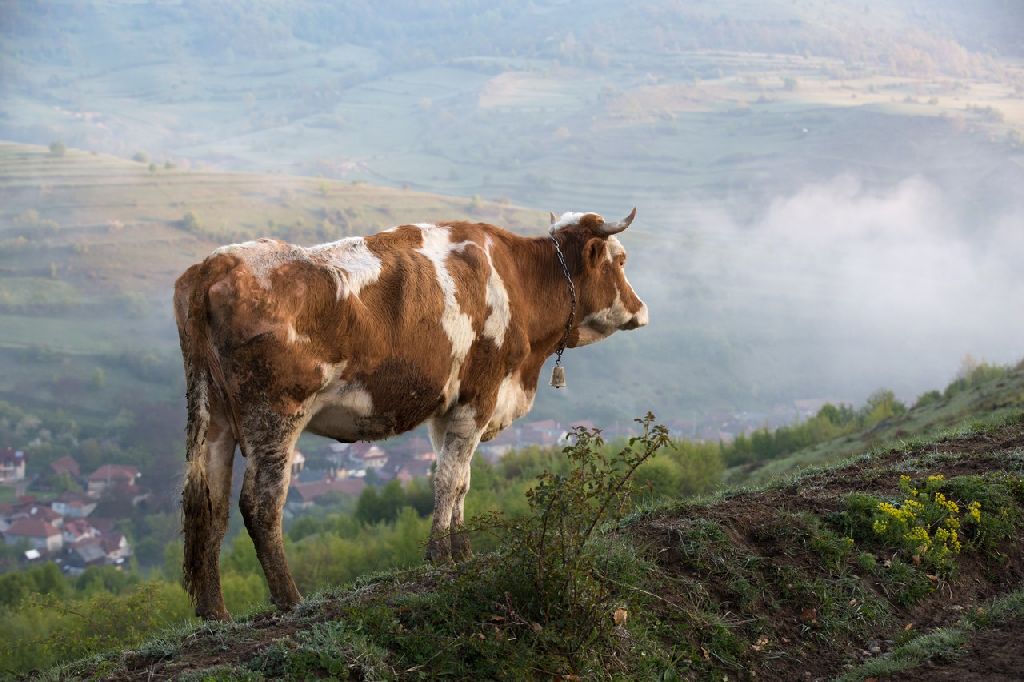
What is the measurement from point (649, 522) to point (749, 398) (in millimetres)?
190522

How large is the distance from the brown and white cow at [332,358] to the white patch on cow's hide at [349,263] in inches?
0.6

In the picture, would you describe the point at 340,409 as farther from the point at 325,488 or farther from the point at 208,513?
the point at 325,488

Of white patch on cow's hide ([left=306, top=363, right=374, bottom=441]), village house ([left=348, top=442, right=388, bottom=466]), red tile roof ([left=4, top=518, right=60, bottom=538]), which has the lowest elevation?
red tile roof ([left=4, top=518, right=60, bottom=538])

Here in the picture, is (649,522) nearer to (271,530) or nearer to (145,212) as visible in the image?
(271,530)

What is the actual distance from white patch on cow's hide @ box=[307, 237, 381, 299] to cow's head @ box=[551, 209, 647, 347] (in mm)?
2795

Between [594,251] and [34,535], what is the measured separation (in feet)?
329

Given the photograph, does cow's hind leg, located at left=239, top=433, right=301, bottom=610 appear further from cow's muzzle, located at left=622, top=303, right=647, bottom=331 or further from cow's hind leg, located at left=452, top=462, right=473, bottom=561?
cow's muzzle, located at left=622, top=303, right=647, bottom=331

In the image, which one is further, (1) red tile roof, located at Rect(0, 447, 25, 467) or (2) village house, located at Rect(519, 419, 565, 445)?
(1) red tile roof, located at Rect(0, 447, 25, 467)

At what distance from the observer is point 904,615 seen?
8.75m

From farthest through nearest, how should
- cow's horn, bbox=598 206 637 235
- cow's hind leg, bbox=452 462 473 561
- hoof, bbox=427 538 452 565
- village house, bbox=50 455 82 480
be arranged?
village house, bbox=50 455 82 480 → cow's horn, bbox=598 206 637 235 → cow's hind leg, bbox=452 462 473 561 → hoof, bbox=427 538 452 565

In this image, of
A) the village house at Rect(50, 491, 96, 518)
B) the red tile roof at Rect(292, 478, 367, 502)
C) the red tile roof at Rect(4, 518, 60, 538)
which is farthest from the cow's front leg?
the village house at Rect(50, 491, 96, 518)

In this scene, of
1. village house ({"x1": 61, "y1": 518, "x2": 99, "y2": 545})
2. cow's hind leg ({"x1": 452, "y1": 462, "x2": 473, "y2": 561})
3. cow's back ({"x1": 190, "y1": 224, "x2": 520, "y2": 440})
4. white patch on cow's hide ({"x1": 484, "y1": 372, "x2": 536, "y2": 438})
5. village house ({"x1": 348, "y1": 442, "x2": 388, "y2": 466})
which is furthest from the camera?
village house ({"x1": 348, "y1": 442, "x2": 388, "y2": 466})

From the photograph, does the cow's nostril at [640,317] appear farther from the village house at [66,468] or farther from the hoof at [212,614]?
the village house at [66,468]

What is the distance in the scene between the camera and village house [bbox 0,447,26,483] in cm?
11969
